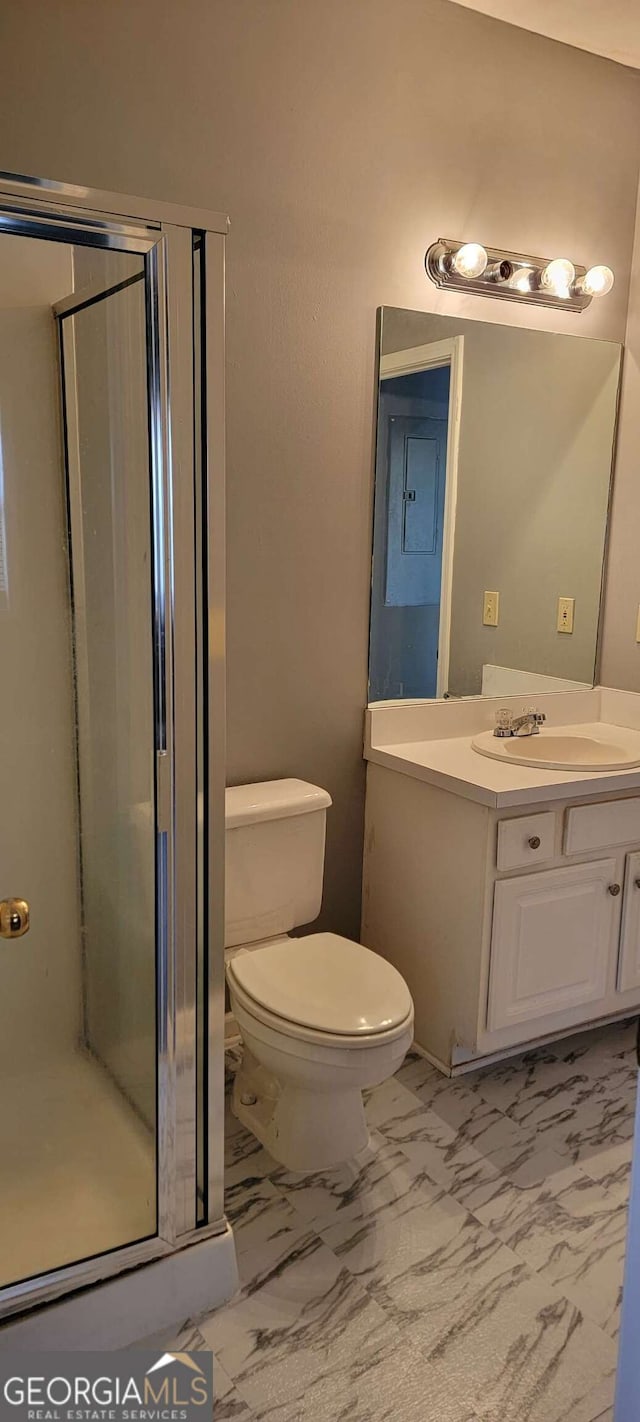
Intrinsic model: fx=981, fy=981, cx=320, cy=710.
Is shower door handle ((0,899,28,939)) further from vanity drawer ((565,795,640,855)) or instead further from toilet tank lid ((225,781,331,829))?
vanity drawer ((565,795,640,855))

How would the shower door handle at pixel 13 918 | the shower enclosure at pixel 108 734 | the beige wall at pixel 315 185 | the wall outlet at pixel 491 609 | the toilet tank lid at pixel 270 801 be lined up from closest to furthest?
the shower enclosure at pixel 108 734, the shower door handle at pixel 13 918, the beige wall at pixel 315 185, the toilet tank lid at pixel 270 801, the wall outlet at pixel 491 609

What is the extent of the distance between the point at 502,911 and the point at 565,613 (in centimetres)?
108

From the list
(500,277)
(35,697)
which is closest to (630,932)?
(35,697)

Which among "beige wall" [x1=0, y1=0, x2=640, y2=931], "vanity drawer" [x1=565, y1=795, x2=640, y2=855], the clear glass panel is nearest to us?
the clear glass panel

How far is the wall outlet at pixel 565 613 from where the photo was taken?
301 centimetres

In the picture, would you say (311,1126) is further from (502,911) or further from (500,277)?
(500,277)

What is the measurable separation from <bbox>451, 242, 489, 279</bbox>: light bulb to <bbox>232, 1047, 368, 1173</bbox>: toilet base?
2022 millimetres

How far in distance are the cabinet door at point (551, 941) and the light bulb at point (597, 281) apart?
1.59 m

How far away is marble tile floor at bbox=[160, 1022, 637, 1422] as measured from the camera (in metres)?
1.62

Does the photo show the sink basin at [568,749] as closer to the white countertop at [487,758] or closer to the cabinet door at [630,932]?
the white countertop at [487,758]

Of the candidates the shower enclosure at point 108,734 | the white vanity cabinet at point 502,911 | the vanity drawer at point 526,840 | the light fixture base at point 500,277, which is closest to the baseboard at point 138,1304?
the shower enclosure at point 108,734

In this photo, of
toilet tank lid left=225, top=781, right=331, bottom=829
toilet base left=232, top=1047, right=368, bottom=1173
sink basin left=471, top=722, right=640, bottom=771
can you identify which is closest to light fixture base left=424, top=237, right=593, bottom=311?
sink basin left=471, top=722, right=640, bottom=771

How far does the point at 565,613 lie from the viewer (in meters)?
3.02

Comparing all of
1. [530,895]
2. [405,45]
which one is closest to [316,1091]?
[530,895]
